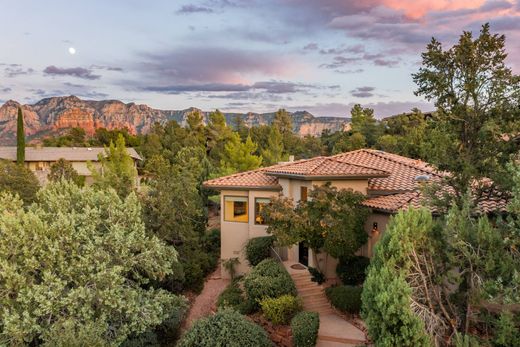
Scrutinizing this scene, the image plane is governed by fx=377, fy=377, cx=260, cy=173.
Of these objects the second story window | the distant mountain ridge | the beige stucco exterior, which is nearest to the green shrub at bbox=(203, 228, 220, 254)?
the beige stucco exterior

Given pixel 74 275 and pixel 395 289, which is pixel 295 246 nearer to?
pixel 74 275

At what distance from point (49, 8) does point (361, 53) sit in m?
20.6

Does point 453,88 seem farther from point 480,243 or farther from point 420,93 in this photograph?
point 480,243

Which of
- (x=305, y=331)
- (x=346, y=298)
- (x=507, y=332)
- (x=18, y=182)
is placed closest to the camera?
(x=507, y=332)

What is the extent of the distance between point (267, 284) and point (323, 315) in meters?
2.87

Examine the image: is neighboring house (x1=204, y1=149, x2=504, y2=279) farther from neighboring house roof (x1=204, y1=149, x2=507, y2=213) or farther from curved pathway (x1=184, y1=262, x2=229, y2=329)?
curved pathway (x1=184, y1=262, x2=229, y2=329)

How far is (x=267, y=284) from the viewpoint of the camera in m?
17.2

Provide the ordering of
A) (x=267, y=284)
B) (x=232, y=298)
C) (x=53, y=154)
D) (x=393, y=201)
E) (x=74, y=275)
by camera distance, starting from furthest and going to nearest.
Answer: (x=53, y=154) < (x=232, y=298) < (x=393, y=201) < (x=267, y=284) < (x=74, y=275)

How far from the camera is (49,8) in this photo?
23.9m

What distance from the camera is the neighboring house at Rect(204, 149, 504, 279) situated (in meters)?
18.2

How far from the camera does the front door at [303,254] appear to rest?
833 inches

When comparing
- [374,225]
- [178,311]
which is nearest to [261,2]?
[374,225]

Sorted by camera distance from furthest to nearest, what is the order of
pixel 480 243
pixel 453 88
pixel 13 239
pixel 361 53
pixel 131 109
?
pixel 131 109 → pixel 361 53 → pixel 13 239 → pixel 453 88 → pixel 480 243

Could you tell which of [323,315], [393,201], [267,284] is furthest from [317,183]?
[323,315]
